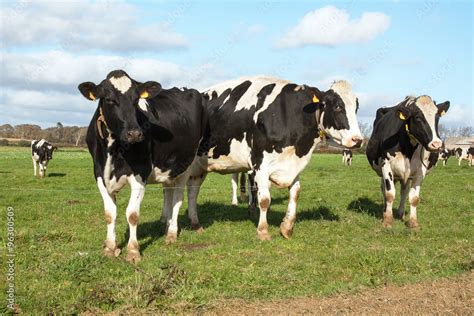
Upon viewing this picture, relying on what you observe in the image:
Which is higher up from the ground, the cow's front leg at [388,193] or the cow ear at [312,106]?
the cow ear at [312,106]

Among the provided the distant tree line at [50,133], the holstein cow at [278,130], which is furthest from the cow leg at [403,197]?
the distant tree line at [50,133]

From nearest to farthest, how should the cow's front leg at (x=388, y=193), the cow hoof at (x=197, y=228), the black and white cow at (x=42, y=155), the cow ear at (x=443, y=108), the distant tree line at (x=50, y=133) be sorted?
the cow hoof at (x=197, y=228)
the cow ear at (x=443, y=108)
the cow's front leg at (x=388, y=193)
the black and white cow at (x=42, y=155)
the distant tree line at (x=50, y=133)

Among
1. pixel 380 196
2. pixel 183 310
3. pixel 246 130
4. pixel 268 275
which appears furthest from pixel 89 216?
pixel 380 196

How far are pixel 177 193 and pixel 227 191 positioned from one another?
8529mm

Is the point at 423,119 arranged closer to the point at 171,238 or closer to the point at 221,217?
the point at 221,217

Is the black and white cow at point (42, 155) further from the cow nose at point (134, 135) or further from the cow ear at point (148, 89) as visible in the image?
the cow nose at point (134, 135)

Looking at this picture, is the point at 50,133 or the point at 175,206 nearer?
the point at 175,206

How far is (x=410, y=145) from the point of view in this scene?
35.7ft

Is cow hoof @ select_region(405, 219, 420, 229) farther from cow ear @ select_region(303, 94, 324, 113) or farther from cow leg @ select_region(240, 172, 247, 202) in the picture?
cow leg @ select_region(240, 172, 247, 202)

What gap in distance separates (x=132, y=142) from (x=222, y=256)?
226 centimetres

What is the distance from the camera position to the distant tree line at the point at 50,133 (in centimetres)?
7126

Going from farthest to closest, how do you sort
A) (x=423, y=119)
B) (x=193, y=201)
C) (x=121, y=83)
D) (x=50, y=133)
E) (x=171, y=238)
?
(x=50, y=133), (x=193, y=201), (x=423, y=119), (x=171, y=238), (x=121, y=83)

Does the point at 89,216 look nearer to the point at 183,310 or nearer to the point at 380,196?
the point at 183,310

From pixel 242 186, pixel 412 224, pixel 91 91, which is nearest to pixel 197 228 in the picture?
pixel 91 91
